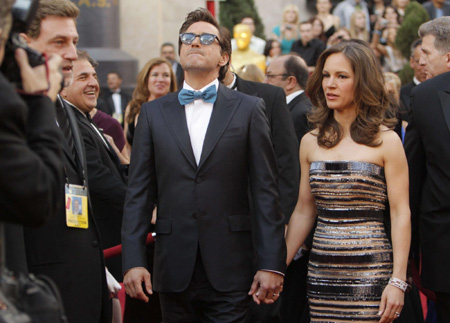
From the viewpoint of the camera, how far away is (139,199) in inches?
185

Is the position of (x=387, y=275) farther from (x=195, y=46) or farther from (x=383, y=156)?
(x=195, y=46)

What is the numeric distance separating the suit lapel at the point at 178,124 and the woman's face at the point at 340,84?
900 millimetres

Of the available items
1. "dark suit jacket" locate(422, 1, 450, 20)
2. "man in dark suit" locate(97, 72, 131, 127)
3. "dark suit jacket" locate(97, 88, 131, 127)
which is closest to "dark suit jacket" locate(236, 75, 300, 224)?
"man in dark suit" locate(97, 72, 131, 127)

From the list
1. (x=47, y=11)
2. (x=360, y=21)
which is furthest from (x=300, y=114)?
(x=360, y=21)

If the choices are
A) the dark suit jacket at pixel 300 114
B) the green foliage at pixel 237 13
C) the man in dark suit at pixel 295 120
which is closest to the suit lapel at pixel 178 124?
the man in dark suit at pixel 295 120

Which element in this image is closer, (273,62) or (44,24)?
(44,24)

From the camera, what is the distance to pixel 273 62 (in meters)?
8.12

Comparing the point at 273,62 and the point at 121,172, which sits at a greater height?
the point at 273,62

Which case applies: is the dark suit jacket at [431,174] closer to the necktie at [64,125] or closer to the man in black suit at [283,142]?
the man in black suit at [283,142]

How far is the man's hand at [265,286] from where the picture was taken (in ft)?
14.9

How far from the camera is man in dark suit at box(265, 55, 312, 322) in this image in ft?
20.2

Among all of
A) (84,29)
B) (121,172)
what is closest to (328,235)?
(121,172)

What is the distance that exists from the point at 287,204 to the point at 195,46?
6.25 feet

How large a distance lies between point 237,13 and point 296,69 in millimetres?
14964
